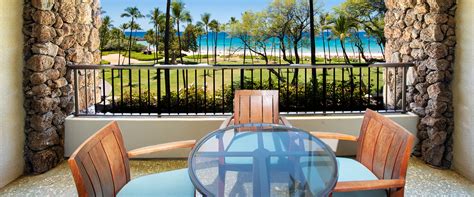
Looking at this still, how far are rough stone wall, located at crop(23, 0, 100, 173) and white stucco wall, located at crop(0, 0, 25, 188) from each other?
0.24 ft

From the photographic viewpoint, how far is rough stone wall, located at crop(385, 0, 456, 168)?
3.55 m

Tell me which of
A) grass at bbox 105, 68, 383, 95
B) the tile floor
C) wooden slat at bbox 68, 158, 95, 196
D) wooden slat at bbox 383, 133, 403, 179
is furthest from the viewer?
grass at bbox 105, 68, 383, 95

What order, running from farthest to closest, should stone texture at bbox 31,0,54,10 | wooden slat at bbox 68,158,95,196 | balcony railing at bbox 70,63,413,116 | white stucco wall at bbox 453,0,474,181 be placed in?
balcony railing at bbox 70,63,413,116, stone texture at bbox 31,0,54,10, white stucco wall at bbox 453,0,474,181, wooden slat at bbox 68,158,95,196

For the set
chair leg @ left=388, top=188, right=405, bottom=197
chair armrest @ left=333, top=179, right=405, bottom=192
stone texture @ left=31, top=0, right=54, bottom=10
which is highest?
stone texture @ left=31, top=0, right=54, bottom=10

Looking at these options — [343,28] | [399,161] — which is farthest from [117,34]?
[399,161]

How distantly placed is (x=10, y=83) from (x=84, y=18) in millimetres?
1225

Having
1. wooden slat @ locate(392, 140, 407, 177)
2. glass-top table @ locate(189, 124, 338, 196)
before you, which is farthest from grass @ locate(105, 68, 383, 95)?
wooden slat @ locate(392, 140, 407, 177)

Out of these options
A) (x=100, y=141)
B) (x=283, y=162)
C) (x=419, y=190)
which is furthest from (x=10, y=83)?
(x=419, y=190)

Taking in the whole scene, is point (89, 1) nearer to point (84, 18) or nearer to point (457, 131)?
point (84, 18)

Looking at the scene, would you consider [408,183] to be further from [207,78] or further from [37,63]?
[37,63]

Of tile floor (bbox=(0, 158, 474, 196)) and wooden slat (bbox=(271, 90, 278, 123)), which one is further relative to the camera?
wooden slat (bbox=(271, 90, 278, 123))

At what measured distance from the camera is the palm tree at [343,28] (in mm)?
4871

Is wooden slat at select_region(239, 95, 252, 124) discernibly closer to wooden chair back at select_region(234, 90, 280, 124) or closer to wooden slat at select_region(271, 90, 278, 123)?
wooden chair back at select_region(234, 90, 280, 124)

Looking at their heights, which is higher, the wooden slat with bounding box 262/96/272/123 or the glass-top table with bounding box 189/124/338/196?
the wooden slat with bounding box 262/96/272/123
